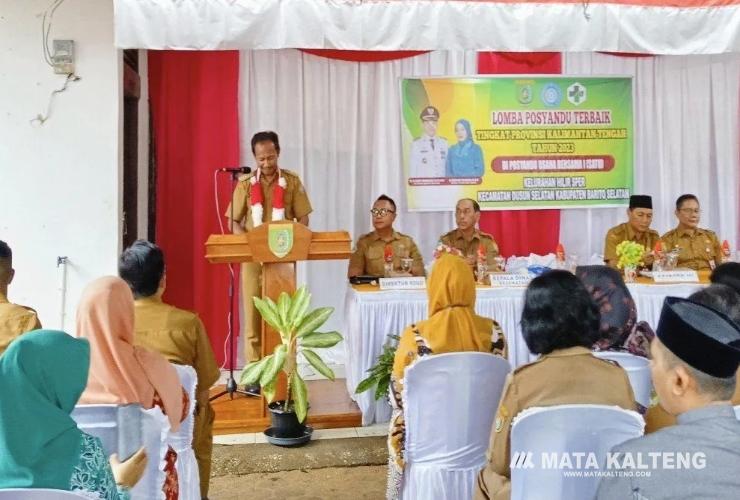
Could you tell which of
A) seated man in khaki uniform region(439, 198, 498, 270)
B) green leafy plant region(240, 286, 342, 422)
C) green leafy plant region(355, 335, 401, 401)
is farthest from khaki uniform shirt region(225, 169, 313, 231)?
green leafy plant region(355, 335, 401, 401)

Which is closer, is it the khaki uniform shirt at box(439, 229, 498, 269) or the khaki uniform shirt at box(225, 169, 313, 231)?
the khaki uniform shirt at box(225, 169, 313, 231)

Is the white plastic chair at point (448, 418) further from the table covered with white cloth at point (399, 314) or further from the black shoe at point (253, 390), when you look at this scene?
the black shoe at point (253, 390)

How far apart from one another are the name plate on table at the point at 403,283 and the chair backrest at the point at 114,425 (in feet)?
7.04

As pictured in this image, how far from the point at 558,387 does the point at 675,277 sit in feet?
9.29

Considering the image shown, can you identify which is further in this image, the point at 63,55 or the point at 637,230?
the point at 637,230

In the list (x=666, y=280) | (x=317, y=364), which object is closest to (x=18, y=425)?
(x=317, y=364)

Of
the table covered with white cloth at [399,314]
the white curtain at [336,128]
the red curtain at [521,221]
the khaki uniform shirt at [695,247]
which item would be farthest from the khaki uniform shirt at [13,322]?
the khaki uniform shirt at [695,247]

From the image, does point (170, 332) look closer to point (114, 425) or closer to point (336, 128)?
point (114, 425)

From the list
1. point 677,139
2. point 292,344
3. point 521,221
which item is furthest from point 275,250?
point 677,139

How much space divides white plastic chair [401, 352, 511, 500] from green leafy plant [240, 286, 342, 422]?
1124mm

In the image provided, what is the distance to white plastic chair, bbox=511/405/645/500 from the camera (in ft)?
4.80

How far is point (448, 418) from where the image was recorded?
2064mm

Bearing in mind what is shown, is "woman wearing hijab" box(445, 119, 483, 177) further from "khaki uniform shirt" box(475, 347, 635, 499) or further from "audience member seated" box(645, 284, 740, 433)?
"khaki uniform shirt" box(475, 347, 635, 499)

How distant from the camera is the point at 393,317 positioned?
371 centimetres
